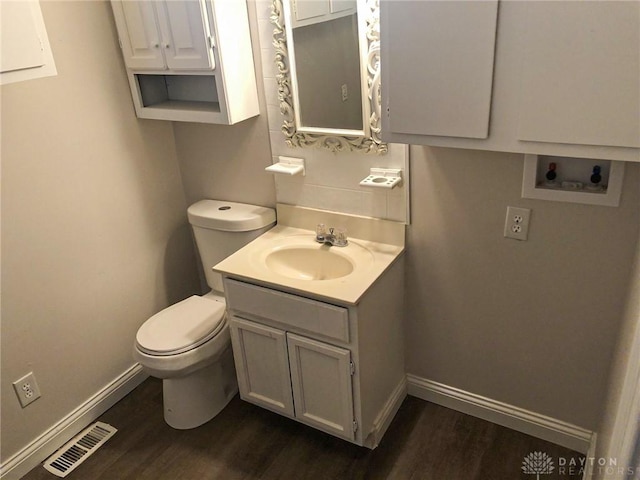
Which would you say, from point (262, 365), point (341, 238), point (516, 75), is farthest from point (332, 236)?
point (516, 75)

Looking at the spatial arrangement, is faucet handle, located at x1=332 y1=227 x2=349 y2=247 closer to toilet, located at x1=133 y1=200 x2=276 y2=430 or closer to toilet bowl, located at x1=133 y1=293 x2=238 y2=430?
toilet, located at x1=133 y1=200 x2=276 y2=430

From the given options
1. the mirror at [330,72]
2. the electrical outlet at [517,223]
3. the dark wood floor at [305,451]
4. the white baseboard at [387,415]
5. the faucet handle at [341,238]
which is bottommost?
the dark wood floor at [305,451]

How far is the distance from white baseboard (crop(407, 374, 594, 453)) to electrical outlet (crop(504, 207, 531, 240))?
72cm

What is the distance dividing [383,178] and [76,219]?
3.93ft

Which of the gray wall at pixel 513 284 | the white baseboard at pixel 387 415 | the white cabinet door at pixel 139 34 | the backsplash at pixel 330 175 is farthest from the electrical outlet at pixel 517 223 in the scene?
the white cabinet door at pixel 139 34

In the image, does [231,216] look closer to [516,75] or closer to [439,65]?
[439,65]

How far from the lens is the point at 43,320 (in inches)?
76.5

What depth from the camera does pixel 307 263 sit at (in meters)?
2.01

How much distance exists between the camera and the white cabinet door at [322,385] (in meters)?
1.75

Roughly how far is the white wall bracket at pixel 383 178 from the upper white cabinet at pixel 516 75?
1.02ft

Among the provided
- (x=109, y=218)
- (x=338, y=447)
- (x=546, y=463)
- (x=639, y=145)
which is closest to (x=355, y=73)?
(x=639, y=145)

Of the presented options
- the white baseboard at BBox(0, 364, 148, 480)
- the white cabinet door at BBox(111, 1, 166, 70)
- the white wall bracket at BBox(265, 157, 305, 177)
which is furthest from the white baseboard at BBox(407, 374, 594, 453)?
the white cabinet door at BBox(111, 1, 166, 70)

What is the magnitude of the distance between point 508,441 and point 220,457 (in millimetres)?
1103

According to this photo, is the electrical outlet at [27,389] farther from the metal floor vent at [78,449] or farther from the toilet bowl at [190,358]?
the toilet bowl at [190,358]
